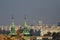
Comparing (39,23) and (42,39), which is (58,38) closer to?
(42,39)

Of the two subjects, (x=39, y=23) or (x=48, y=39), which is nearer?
(x=48, y=39)

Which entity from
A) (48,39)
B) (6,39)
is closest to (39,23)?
(48,39)

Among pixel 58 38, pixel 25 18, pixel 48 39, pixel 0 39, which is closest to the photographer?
pixel 0 39

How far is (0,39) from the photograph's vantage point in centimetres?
2989

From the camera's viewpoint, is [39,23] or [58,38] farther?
[39,23]

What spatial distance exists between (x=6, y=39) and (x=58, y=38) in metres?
18.8

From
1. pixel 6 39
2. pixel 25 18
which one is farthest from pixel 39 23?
pixel 6 39

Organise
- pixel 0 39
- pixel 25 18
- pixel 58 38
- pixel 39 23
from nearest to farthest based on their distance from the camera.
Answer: pixel 0 39
pixel 58 38
pixel 25 18
pixel 39 23

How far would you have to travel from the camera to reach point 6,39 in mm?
30625

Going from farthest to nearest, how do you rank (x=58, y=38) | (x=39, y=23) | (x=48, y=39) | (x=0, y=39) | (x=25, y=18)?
(x=39, y=23) → (x=25, y=18) → (x=48, y=39) → (x=58, y=38) → (x=0, y=39)

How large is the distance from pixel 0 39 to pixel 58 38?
19.7m

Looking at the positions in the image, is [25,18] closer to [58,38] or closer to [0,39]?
[58,38]

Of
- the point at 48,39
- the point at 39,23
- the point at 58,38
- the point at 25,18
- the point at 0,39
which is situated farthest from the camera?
the point at 39,23

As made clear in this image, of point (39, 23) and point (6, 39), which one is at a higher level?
point (39, 23)
